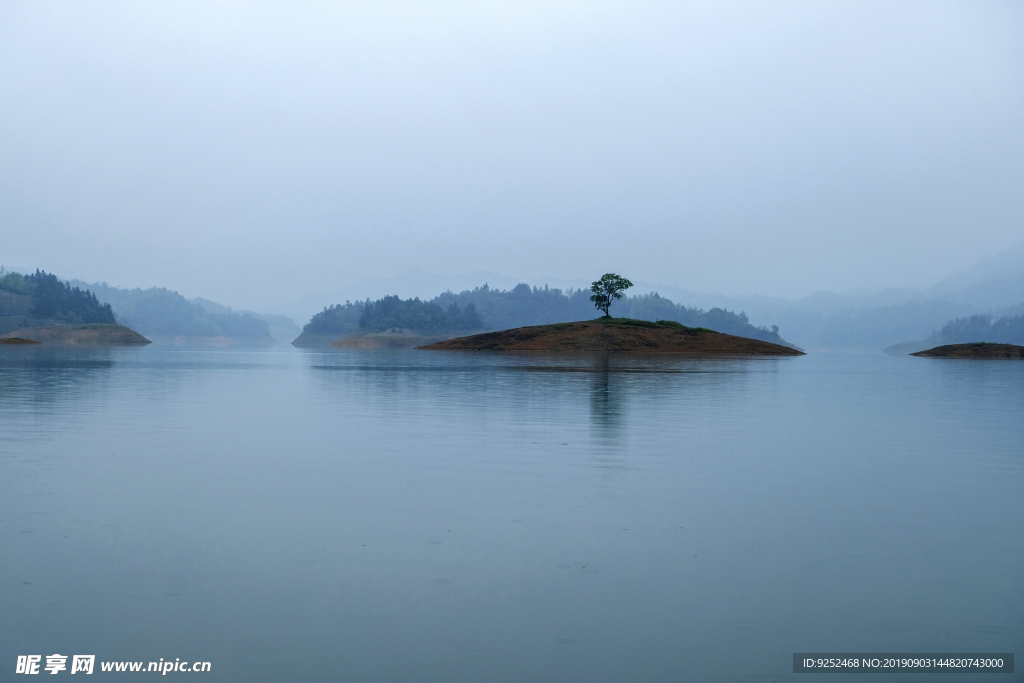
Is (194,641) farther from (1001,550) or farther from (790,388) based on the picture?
(790,388)

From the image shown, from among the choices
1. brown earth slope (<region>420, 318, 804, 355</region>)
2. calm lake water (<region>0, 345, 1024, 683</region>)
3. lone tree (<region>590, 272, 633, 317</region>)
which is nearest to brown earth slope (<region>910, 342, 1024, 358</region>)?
brown earth slope (<region>420, 318, 804, 355</region>)

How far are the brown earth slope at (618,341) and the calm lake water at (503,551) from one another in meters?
132

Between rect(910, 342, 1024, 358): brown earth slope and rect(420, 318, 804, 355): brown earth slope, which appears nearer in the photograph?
rect(910, 342, 1024, 358): brown earth slope

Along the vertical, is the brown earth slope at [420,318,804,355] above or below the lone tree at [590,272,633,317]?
below

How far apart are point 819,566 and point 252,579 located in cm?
709

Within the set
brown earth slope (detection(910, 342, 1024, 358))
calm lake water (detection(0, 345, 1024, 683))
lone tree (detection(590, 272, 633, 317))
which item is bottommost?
calm lake water (detection(0, 345, 1024, 683))

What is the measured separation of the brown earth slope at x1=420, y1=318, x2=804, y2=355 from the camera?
511 ft

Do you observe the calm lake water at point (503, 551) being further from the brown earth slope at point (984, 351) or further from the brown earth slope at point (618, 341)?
the brown earth slope at point (984, 351)

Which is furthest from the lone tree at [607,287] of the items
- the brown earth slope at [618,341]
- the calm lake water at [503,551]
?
the calm lake water at [503,551]

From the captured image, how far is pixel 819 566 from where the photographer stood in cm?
1032

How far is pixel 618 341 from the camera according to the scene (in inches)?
6220

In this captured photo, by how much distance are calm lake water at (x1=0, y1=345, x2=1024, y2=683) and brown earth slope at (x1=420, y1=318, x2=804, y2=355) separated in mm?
132425

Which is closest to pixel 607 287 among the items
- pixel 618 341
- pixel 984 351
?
pixel 618 341

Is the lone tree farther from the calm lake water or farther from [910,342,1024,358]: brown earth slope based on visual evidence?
the calm lake water
